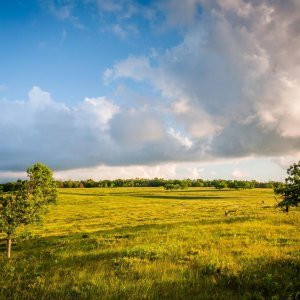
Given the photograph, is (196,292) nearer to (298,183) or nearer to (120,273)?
(120,273)

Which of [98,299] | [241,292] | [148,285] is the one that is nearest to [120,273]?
[148,285]

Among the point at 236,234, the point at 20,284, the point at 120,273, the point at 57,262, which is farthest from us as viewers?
the point at 236,234

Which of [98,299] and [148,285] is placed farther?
[148,285]

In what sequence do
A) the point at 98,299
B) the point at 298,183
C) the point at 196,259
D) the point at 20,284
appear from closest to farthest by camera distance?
the point at 98,299 < the point at 20,284 < the point at 196,259 < the point at 298,183

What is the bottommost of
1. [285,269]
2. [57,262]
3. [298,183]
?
[57,262]

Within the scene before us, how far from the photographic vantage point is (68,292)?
1062 cm

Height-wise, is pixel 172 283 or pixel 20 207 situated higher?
pixel 20 207

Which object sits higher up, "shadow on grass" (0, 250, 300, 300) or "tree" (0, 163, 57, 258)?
"tree" (0, 163, 57, 258)

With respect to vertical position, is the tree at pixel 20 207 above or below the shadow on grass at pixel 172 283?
above

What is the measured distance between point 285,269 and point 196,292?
460 cm

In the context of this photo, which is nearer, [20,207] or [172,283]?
[172,283]

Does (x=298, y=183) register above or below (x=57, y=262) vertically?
above

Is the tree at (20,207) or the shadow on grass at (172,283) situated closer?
the shadow on grass at (172,283)

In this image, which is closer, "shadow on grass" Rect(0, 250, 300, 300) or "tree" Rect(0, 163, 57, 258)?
"shadow on grass" Rect(0, 250, 300, 300)
